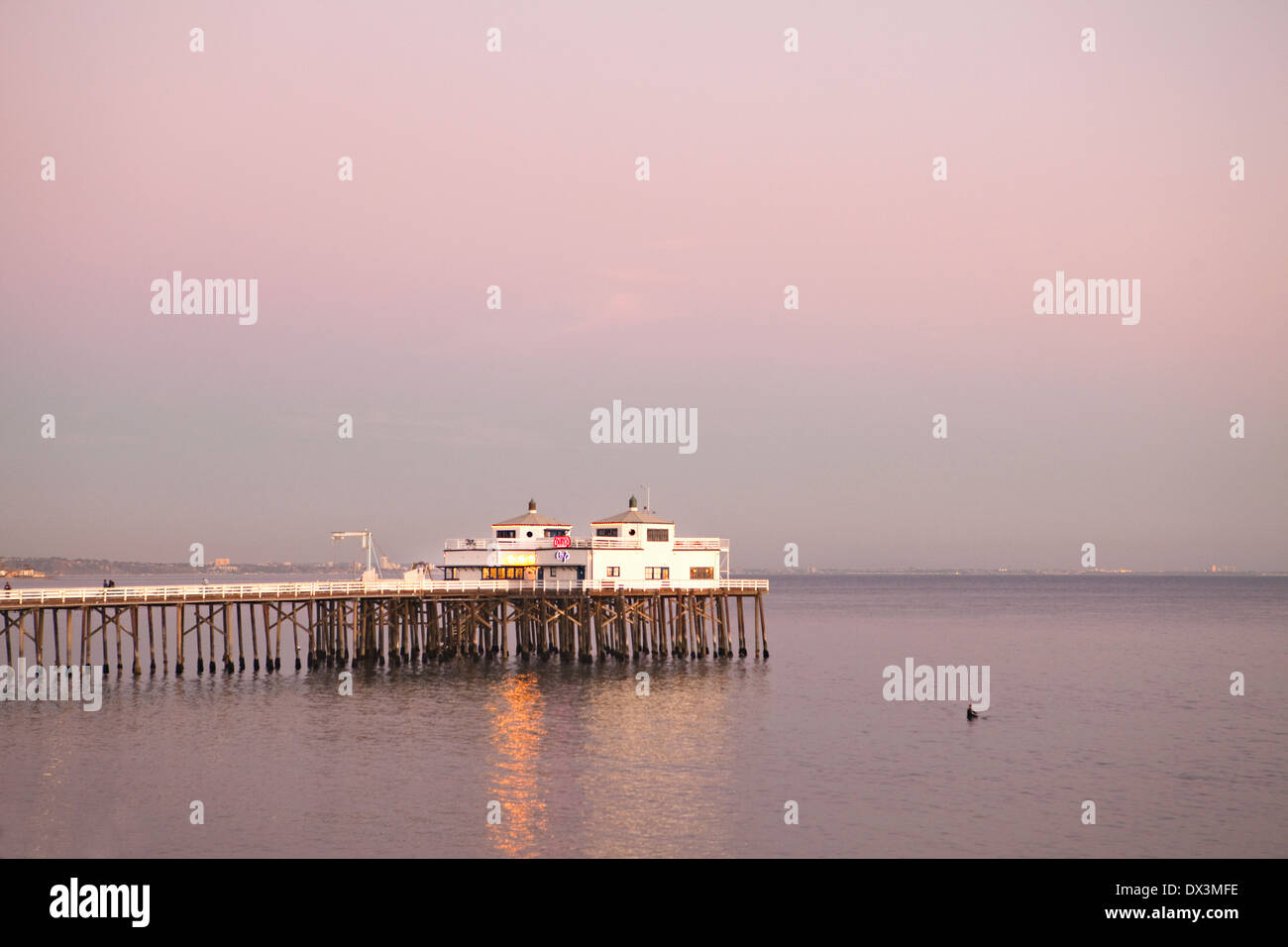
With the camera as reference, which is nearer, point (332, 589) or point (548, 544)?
point (332, 589)

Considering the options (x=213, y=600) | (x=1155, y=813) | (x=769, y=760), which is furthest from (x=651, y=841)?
(x=213, y=600)

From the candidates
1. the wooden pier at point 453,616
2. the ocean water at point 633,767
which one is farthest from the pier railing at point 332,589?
the ocean water at point 633,767

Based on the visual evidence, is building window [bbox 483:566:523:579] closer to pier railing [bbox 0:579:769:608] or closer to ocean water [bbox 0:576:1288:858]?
pier railing [bbox 0:579:769:608]

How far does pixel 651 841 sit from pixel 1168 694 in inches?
1750

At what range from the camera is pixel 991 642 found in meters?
105

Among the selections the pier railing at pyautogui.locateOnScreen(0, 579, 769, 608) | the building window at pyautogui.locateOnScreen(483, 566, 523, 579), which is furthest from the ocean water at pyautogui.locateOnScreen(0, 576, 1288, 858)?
the building window at pyautogui.locateOnScreen(483, 566, 523, 579)

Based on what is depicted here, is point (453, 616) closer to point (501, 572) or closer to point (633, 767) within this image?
point (501, 572)

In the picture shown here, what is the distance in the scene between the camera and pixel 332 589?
65.6m

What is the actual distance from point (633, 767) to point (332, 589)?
2963 cm

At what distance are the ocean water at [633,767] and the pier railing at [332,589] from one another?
4.39m

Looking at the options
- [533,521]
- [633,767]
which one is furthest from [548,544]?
[633,767]

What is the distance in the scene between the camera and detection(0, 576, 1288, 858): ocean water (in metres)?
32.5

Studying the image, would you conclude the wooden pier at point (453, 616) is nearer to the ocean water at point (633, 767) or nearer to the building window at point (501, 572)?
the building window at point (501, 572)
